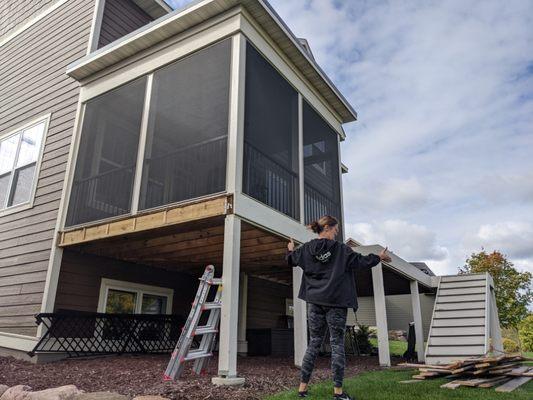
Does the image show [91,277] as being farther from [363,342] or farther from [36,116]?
[363,342]

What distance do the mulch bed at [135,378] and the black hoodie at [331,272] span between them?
106cm

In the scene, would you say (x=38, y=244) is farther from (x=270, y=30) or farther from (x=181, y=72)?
(x=270, y=30)

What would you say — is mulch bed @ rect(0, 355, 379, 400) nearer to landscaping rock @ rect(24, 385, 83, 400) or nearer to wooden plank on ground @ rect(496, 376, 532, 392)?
landscaping rock @ rect(24, 385, 83, 400)

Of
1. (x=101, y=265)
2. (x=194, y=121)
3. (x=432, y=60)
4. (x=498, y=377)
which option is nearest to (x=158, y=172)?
(x=194, y=121)

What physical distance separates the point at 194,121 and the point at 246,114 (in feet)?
5.66

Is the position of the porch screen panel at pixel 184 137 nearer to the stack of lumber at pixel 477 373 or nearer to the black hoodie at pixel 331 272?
the black hoodie at pixel 331 272

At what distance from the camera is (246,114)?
520cm

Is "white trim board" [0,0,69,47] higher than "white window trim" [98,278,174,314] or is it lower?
higher

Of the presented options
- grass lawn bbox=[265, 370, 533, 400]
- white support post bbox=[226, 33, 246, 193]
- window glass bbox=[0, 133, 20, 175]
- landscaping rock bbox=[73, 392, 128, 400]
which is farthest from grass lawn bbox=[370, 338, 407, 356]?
window glass bbox=[0, 133, 20, 175]

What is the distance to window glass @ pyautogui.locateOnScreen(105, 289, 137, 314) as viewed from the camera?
A: 22.4 ft

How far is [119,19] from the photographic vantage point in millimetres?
8078

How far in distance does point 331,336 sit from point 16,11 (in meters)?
10.9

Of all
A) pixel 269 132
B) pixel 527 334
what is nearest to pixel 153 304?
pixel 269 132

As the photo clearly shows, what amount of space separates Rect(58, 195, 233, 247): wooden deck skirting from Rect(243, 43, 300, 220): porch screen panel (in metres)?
0.43
